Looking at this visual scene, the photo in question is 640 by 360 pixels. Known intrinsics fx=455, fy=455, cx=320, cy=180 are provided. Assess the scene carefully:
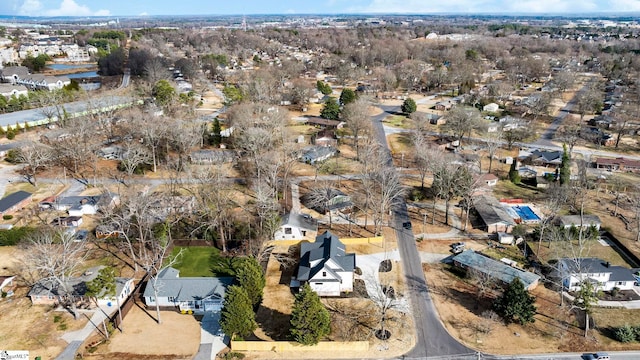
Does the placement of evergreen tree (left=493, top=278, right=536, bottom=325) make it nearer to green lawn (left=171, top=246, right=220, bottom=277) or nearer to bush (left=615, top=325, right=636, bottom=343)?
bush (left=615, top=325, right=636, bottom=343)

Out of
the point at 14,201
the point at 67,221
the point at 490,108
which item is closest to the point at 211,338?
the point at 67,221

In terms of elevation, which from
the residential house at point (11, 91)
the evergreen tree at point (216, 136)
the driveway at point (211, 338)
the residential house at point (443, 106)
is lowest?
the driveway at point (211, 338)

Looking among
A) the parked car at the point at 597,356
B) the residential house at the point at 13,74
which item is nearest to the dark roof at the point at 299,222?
the parked car at the point at 597,356

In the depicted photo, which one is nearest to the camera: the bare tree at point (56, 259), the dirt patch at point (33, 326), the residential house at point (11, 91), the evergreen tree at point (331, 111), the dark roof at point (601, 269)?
the dirt patch at point (33, 326)

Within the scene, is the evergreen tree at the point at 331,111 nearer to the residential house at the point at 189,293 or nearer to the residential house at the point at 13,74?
the residential house at the point at 189,293

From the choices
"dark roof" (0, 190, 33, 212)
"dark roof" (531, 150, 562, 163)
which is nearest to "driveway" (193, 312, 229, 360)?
"dark roof" (0, 190, 33, 212)

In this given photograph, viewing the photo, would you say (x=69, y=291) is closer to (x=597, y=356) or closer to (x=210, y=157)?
(x=210, y=157)
